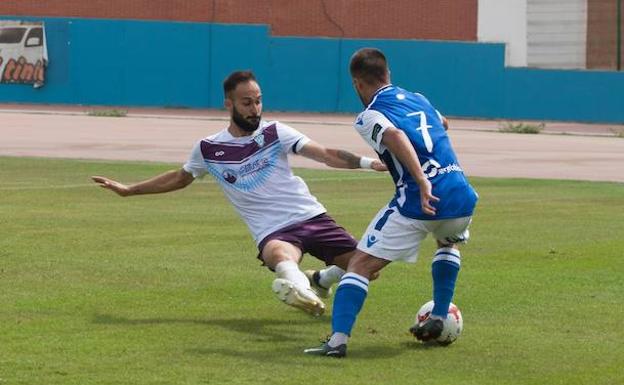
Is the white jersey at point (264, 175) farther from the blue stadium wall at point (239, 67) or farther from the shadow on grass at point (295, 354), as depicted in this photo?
the blue stadium wall at point (239, 67)

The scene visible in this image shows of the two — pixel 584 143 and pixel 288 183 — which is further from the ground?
pixel 288 183

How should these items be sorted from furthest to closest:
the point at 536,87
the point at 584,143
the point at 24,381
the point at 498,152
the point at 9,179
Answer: the point at 536,87 < the point at 584,143 < the point at 498,152 < the point at 9,179 < the point at 24,381

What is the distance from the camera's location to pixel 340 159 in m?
9.59

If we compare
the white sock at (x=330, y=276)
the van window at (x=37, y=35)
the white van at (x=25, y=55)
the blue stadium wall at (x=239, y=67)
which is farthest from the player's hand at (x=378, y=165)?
the van window at (x=37, y=35)

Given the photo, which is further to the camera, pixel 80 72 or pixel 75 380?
pixel 80 72

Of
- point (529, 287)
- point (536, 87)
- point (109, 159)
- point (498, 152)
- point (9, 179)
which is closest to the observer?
point (529, 287)

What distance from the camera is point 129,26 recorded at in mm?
53438

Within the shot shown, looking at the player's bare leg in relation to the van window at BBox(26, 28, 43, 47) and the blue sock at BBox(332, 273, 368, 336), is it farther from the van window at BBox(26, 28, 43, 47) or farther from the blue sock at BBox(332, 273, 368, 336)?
the van window at BBox(26, 28, 43, 47)

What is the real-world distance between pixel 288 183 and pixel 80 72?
4464 centimetres

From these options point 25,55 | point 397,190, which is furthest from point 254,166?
point 25,55

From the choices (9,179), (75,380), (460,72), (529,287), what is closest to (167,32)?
(460,72)

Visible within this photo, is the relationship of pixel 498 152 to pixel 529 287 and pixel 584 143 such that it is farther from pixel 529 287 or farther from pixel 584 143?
pixel 529 287

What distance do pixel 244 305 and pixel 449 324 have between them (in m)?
1.95

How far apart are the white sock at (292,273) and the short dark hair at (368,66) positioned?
4.33ft
